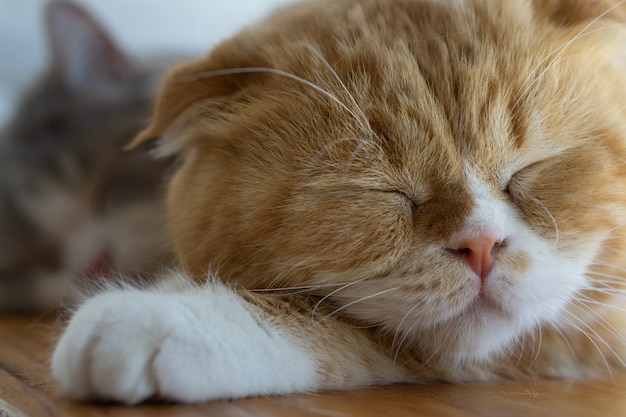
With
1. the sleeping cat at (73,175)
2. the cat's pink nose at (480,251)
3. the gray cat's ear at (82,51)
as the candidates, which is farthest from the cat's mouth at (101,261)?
the cat's pink nose at (480,251)

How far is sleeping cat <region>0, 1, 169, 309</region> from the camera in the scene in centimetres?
192

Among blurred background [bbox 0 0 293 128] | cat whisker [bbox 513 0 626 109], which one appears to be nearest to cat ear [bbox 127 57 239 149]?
cat whisker [bbox 513 0 626 109]

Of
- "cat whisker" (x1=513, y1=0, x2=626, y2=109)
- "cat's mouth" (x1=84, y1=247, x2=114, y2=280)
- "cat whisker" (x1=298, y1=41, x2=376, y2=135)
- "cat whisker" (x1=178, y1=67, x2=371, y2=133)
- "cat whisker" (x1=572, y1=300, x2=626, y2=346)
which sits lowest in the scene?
"cat's mouth" (x1=84, y1=247, x2=114, y2=280)

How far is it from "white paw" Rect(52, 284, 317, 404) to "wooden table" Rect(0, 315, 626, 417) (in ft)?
0.08

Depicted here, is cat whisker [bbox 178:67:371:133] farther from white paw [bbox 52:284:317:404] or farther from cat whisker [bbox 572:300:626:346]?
cat whisker [bbox 572:300:626:346]

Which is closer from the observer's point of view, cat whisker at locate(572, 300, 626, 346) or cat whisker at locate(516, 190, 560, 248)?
cat whisker at locate(516, 190, 560, 248)

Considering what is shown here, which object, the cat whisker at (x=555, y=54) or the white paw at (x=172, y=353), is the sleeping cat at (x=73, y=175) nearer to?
the white paw at (x=172, y=353)

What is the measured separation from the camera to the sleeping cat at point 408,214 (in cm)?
102

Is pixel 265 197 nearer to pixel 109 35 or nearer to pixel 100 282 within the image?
pixel 100 282

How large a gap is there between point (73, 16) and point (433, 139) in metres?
1.50

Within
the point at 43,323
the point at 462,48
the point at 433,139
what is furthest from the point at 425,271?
the point at 43,323

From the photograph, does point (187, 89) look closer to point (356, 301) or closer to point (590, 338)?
point (356, 301)

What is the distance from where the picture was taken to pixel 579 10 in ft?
4.03

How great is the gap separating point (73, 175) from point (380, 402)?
1.37 meters
